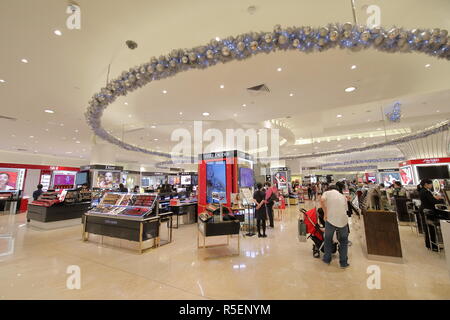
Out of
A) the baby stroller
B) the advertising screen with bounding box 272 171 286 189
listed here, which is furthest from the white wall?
the baby stroller

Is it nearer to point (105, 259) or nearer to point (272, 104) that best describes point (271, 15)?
point (272, 104)

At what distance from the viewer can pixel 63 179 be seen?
1642 centimetres

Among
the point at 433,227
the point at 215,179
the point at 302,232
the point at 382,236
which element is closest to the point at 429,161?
the point at 433,227

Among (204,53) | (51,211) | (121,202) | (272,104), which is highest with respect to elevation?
(272,104)

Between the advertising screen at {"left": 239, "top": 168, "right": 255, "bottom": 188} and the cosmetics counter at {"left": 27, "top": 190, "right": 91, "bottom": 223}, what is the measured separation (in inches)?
257

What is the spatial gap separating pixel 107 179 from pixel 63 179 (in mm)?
6965

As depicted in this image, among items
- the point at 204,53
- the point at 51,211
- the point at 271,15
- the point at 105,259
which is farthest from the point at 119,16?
the point at 51,211

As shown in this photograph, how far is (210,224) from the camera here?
414cm

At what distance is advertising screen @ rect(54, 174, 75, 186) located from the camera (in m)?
15.9

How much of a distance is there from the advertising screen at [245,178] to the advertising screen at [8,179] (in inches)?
627

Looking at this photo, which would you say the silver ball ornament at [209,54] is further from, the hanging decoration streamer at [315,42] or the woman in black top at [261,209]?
the woman in black top at [261,209]

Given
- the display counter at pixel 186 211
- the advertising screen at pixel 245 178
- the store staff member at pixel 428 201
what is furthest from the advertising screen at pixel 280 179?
the store staff member at pixel 428 201

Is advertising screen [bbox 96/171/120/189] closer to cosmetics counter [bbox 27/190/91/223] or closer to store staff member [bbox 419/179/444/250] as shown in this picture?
cosmetics counter [bbox 27/190/91/223]
